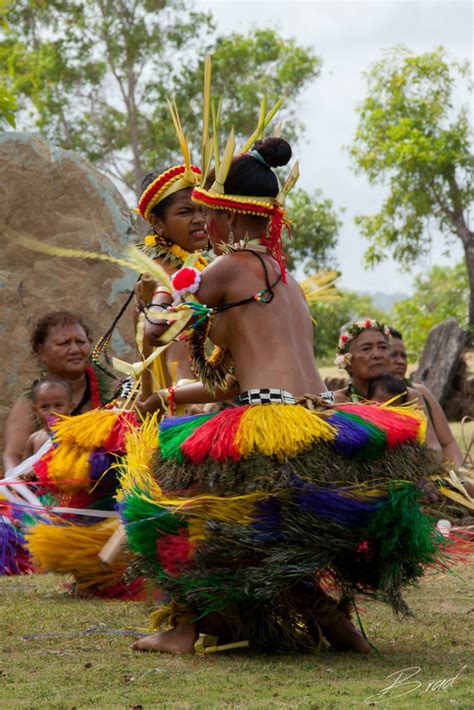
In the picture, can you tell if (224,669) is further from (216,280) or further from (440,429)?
(440,429)

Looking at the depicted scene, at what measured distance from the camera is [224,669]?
3283 millimetres

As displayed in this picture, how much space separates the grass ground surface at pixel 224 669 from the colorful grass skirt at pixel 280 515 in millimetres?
205

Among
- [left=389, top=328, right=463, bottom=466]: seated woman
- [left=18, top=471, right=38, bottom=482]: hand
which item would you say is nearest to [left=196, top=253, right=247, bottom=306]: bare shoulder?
[left=18, top=471, right=38, bottom=482]: hand

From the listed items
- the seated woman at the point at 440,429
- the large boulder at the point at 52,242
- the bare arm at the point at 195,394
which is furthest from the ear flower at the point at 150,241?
the large boulder at the point at 52,242

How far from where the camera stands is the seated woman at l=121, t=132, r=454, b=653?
11.0ft

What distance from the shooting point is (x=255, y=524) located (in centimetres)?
337

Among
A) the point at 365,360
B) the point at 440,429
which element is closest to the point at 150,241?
the point at 365,360

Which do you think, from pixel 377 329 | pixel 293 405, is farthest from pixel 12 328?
pixel 293 405

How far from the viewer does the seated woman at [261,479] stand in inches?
132

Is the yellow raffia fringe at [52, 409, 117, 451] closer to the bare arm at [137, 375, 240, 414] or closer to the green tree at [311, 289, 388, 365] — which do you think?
the bare arm at [137, 375, 240, 414]

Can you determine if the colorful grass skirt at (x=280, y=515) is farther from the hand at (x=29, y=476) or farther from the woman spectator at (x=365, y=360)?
the woman spectator at (x=365, y=360)

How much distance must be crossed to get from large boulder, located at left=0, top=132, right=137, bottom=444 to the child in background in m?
1.51

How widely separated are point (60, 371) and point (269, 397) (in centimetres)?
293

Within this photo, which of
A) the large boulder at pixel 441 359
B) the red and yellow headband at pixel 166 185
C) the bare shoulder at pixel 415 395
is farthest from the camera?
the large boulder at pixel 441 359
